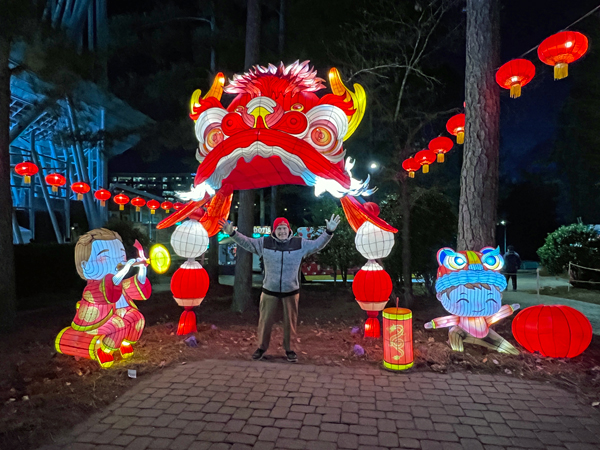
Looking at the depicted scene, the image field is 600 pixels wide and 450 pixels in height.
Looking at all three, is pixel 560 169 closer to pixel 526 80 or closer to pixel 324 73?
pixel 324 73

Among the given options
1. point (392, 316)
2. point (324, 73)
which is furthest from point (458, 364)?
point (324, 73)

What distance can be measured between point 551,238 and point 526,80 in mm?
13283

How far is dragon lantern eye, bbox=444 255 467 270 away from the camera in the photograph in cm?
523

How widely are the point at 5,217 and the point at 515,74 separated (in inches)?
361

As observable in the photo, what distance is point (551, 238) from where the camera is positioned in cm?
1641

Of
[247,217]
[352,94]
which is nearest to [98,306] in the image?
[247,217]

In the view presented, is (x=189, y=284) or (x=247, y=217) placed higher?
(x=247, y=217)

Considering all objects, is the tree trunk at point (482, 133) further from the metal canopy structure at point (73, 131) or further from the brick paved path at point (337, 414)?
→ the metal canopy structure at point (73, 131)

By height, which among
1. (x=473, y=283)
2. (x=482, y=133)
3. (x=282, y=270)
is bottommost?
(x=473, y=283)

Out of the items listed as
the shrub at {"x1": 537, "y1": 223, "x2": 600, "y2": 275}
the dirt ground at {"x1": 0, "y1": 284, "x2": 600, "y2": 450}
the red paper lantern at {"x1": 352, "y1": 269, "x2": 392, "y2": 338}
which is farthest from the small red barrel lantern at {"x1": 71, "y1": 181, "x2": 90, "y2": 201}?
the shrub at {"x1": 537, "y1": 223, "x2": 600, "y2": 275}

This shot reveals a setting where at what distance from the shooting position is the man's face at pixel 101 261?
16.5ft

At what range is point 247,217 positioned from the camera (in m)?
9.21

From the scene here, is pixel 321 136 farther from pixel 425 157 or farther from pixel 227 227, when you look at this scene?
pixel 425 157

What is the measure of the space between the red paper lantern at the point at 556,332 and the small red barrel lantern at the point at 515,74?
3.05m
